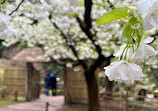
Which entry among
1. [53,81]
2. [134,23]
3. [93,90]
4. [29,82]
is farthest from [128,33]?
[53,81]

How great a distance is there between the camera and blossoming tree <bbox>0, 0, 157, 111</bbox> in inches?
20.3

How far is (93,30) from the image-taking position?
4555 mm

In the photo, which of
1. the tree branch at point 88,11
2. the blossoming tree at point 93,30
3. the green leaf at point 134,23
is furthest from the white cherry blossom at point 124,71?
the tree branch at point 88,11

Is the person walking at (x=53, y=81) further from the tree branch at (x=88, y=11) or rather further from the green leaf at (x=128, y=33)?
the green leaf at (x=128, y=33)

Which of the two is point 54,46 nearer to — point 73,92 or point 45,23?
point 45,23

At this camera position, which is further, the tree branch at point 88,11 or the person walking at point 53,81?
the person walking at point 53,81

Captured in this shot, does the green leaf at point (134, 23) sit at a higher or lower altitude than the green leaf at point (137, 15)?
lower

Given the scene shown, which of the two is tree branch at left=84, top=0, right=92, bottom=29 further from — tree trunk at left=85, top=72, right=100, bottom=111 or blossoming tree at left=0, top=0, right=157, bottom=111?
tree trunk at left=85, top=72, right=100, bottom=111

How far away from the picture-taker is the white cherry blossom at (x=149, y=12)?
47 cm

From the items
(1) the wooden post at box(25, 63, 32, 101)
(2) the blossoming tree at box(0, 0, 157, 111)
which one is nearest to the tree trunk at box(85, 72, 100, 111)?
(2) the blossoming tree at box(0, 0, 157, 111)

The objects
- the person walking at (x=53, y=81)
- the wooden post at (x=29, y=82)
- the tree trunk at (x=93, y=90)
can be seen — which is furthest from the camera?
the person walking at (x=53, y=81)

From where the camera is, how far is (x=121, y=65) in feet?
1.68

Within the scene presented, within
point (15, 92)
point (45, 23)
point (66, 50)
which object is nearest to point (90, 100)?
point (66, 50)

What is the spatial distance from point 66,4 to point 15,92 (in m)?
6.80
